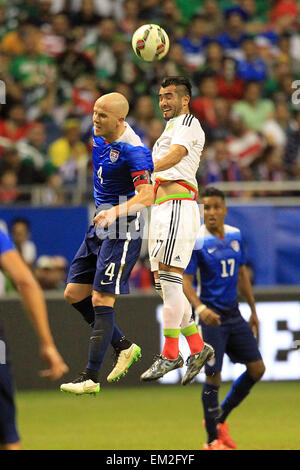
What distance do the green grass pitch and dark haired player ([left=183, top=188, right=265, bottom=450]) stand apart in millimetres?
675

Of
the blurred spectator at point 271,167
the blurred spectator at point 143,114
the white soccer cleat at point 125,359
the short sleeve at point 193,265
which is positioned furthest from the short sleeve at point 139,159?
the blurred spectator at point 271,167

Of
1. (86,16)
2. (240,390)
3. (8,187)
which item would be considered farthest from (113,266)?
(86,16)

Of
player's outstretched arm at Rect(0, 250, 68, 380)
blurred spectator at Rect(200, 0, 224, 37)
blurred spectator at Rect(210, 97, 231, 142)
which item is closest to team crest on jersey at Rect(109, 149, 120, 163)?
player's outstretched arm at Rect(0, 250, 68, 380)

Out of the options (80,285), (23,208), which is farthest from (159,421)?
(80,285)

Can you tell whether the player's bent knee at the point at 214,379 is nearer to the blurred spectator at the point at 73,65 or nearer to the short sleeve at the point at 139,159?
the short sleeve at the point at 139,159

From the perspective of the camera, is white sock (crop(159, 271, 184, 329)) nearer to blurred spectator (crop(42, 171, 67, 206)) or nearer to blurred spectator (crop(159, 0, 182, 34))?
blurred spectator (crop(42, 171, 67, 206))

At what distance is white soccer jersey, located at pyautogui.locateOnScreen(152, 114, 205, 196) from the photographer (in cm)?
845

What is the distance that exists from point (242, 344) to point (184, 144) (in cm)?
337

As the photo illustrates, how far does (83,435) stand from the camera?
498 inches

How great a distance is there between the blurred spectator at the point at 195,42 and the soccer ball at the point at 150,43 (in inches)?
434

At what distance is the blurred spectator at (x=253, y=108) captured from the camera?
18.9 m

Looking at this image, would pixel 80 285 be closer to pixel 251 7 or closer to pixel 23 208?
A: pixel 23 208

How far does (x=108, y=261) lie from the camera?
27.4 ft

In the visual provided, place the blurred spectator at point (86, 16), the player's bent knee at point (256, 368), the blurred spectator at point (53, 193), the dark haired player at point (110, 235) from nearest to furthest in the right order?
the dark haired player at point (110, 235) → the player's bent knee at point (256, 368) → the blurred spectator at point (53, 193) → the blurred spectator at point (86, 16)
